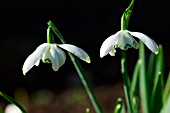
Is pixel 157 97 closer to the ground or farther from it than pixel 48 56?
closer to the ground

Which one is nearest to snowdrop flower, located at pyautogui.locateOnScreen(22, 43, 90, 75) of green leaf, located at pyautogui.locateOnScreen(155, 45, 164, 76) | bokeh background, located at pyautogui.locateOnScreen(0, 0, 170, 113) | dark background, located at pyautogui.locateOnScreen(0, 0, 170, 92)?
green leaf, located at pyautogui.locateOnScreen(155, 45, 164, 76)

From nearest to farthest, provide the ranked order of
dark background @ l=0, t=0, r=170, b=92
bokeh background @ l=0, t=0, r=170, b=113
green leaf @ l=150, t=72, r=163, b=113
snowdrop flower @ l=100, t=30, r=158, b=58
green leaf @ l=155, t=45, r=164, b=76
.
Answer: snowdrop flower @ l=100, t=30, r=158, b=58, green leaf @ l=150, t=72, r=163, b=113, green leaf @ l=155, t=45, r=164, b=76, bokeh background @ l=0, t=0, r=170, b=113, dark background @ l=0, t=0, r=170, b=92

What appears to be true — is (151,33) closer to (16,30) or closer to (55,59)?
(16,30)

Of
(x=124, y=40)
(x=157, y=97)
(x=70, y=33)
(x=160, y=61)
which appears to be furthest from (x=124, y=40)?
(x=70, y=33)

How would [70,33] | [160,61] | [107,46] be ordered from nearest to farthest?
[107,46], [160,61], [70,33]

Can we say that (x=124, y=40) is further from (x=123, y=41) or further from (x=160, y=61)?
(x=160, y=61)

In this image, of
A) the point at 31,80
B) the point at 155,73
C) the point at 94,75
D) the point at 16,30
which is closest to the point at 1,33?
the point at 16,30

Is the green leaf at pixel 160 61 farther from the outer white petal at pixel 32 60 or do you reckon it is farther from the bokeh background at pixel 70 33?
the bokeh background at pixel 70 33

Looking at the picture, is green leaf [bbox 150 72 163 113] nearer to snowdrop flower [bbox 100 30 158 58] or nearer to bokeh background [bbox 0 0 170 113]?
snowdrop flower [bbox 100 30 158 58]
